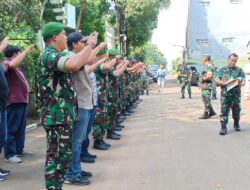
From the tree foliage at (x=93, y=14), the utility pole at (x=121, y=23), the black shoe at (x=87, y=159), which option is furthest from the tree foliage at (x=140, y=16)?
the black shoe at (x=87, y=159)

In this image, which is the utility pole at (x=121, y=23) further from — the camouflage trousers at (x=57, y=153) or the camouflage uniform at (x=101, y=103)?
the camouflage trousers at (x=57, y=153)

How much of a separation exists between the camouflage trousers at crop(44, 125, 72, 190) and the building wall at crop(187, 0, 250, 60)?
143 feet

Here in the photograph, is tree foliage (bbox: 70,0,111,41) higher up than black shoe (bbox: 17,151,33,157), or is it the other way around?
tree foliage (bbox: 70,0,111,41)

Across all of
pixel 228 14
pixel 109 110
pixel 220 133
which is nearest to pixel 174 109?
pixel 220 133

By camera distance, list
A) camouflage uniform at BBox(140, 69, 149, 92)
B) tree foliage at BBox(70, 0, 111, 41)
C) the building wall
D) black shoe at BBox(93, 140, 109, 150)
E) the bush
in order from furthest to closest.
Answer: the building wall
tree foliage at BBox(70, 0, 111, 41)
camouflage uniform at BBox(140, 69, 149, 92)
the bush
black shoe at BBox(93, 140, 109, 150)

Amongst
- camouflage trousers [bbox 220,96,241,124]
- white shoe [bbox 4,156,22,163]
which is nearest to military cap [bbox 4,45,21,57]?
white shoe [bbox 4,156,22,163]

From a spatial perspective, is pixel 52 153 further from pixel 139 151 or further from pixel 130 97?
pixel 130 97

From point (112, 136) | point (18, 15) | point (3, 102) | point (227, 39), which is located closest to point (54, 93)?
point (3, 102)

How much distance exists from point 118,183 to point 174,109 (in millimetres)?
9055

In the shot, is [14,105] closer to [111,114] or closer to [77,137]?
[77,137]

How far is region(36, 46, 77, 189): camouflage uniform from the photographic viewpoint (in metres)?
4.06

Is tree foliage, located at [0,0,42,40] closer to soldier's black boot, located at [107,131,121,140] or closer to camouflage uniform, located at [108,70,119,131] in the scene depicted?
camouflage uniform, located at [108,70,119,131]

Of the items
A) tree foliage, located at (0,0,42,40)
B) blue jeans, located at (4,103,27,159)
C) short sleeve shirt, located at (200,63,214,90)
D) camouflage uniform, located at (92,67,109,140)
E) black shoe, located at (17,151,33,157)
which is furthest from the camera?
short sleeve shirt, located at (200,63,214,90)

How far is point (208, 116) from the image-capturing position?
38.0ft
